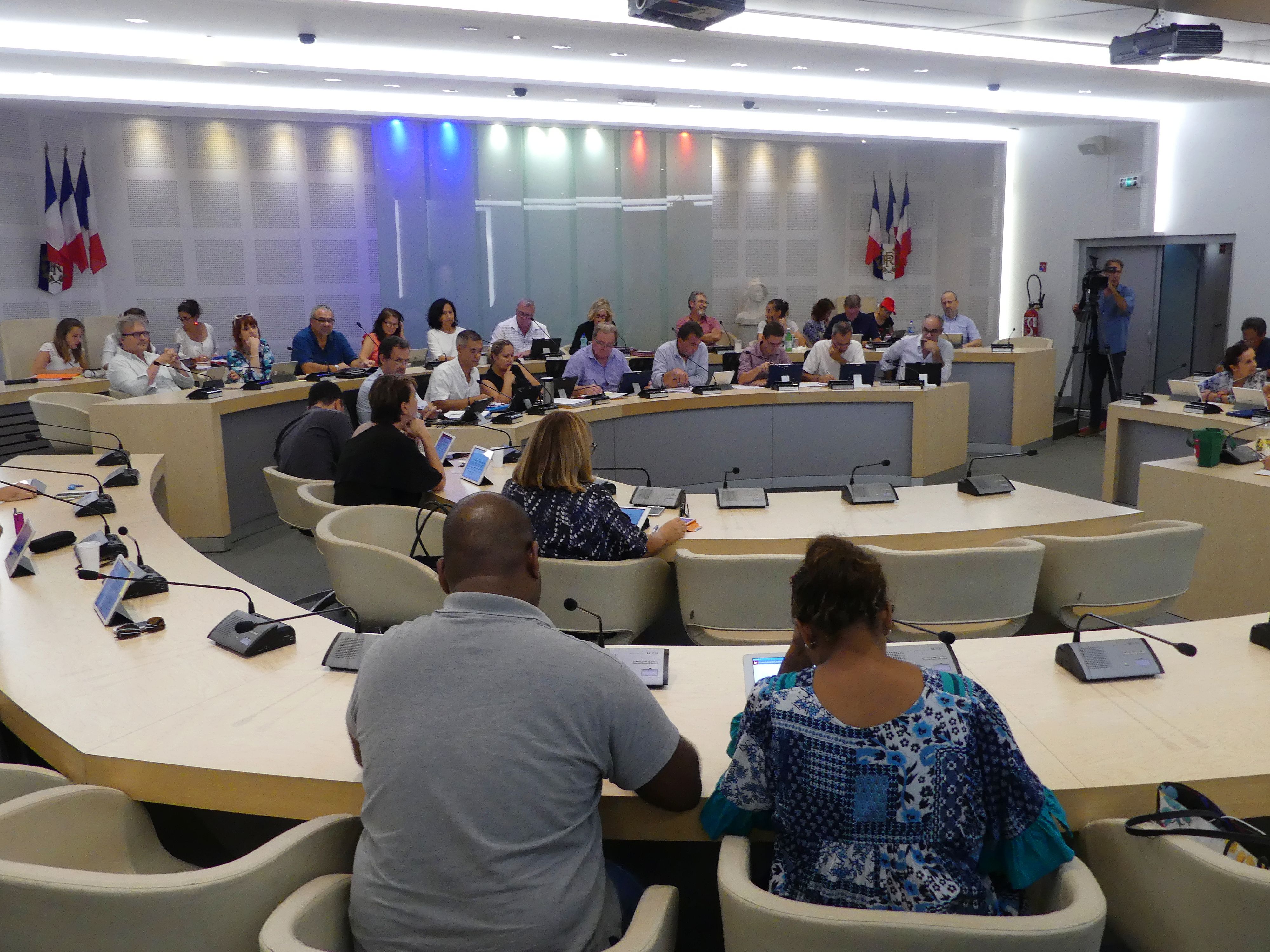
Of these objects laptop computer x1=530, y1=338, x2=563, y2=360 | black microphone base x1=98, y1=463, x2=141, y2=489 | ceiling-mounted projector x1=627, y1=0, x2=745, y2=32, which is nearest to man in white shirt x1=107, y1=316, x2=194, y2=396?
black microphone base x1=98, y1=463, x2=141, y2=489

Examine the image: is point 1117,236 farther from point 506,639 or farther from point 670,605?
point 506,639

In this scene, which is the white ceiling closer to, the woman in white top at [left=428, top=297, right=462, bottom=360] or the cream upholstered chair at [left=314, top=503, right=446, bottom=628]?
the woman in white top at [left=428, top=297, right=462, bottom=360]

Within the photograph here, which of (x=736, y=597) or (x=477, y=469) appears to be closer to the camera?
(x=736, y=597)

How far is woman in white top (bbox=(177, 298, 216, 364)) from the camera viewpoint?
9156 millimetres

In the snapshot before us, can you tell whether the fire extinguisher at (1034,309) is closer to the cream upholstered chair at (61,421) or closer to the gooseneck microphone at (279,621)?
the cream upholstered chair at (61,421)

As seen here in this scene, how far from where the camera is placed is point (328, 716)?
220 centimetres

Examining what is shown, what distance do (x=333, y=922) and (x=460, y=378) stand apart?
581 centimetres

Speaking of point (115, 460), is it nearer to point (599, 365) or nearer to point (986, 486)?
point (599, 365)

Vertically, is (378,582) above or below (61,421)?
below

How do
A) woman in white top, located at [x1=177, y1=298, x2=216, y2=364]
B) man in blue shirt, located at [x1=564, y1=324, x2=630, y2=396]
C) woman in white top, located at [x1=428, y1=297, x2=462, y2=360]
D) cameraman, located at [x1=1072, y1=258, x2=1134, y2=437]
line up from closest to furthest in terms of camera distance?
1. man in blue shirt, located at [x1=564, y1=324, x2=630, y2=396]
2. woman in white top, located at [x1=177, y1=298, x2=216, y2=364]
3. woman in white top, located at [x1=428, y1=297, x2=462, y2=360]
4. cameraman, located at [x1=1072, y1=258, x2=1134, y2=437]

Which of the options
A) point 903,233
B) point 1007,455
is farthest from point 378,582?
point 903,233

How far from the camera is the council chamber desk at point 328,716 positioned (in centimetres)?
189

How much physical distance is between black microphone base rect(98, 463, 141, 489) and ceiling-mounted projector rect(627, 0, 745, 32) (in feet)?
11.4

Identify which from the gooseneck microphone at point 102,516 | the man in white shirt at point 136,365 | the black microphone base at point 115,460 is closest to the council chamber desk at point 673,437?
the man in white shirt at point 136,365
